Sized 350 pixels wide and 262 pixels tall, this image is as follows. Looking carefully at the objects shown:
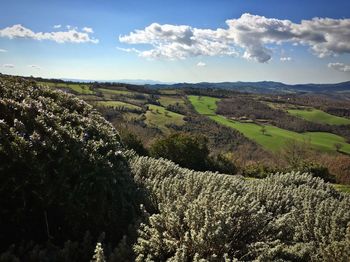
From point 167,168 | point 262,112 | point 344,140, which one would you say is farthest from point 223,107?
point 167,168

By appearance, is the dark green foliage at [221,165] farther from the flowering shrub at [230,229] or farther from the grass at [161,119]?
the grass at [161,119]

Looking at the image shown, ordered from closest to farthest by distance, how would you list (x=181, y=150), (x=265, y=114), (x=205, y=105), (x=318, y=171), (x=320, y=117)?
1. (x=318, y=171)
2. (x=181, y=150)
3. (x=320, y=117)
4. (x=265, y=114)
5. (x=205, y=105)

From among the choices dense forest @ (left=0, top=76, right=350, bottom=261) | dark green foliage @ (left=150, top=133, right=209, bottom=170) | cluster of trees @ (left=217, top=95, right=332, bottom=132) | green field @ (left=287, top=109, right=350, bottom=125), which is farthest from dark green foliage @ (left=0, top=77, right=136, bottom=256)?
green field @ (left=287, top=109, right=350, bottom=125)

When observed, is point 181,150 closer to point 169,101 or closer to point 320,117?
point 320,117

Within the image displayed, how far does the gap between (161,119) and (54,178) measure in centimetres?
8057

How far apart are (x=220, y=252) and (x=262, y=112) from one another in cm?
11764

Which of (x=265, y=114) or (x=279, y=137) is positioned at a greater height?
(x=265, y=114)

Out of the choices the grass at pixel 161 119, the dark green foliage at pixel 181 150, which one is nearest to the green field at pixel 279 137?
the grass at pixel 161 119

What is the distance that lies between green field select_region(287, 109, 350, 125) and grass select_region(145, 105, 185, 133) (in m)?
39.2

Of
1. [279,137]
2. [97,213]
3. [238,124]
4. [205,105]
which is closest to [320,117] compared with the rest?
[238,124]

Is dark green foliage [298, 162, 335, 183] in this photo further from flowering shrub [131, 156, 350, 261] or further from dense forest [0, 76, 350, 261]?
dense forest [0, 76, 350, 261]

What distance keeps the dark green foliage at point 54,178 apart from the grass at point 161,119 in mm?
71000

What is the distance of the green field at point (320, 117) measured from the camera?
3943 inches

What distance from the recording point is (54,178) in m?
4.83
